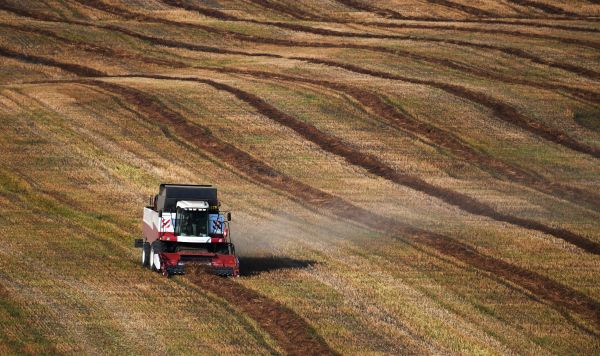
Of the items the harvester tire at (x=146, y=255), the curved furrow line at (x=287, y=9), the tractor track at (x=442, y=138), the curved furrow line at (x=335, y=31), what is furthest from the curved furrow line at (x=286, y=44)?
the harvester tire at (x=146, y=255)

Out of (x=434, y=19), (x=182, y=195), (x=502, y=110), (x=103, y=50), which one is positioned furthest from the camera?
(x=434, y=19)

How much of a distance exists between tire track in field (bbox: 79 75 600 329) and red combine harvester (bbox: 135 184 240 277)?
7803mm

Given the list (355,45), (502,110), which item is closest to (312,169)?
(502,110)

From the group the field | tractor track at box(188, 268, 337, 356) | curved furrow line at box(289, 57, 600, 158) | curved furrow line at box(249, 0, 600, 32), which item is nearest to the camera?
tractor track at box(188, 268, 337, 356)

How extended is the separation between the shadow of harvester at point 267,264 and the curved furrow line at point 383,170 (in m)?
9.81

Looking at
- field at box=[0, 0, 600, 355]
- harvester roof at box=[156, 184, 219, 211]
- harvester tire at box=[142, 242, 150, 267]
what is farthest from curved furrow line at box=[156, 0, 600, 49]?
harvester tire at box=[142, 242, 150, 267]

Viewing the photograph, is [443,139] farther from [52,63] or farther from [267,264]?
[52,63]

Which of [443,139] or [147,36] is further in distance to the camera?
[147,36]

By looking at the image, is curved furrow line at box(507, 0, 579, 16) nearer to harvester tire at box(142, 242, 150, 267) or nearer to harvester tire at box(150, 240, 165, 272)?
harvester tire at box(142, 242, 150, 267)

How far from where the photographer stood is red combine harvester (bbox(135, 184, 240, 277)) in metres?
29.8

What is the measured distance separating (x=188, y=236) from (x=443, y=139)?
23.7m

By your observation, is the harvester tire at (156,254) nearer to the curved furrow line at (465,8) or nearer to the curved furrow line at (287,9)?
the curved furrow line at (287,9)

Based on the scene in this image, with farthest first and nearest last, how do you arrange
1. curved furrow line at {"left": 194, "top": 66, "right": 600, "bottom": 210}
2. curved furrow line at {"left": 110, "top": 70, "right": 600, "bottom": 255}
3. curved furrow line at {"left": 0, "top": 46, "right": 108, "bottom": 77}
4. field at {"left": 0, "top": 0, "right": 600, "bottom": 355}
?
curved furrow line at {"left": 0, "top": 46, "right": 108, "bottom": 77}
curved furrow line at {"left": 194, "top": 66, "right": 600, "bottom": 210}
curved furrow line at {"left": 110, "top": 70, "right": 600, "bottom": 255}
field at {"left": 0, "top": 0, "right": 600, "bottom": 355}

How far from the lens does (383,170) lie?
46844 mm
